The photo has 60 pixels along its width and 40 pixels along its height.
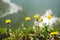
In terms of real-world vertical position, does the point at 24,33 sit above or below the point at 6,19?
below

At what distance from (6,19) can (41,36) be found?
397 mm

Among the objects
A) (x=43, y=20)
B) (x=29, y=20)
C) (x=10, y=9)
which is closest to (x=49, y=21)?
(x=43, y=20)

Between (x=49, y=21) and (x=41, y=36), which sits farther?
Answer: (x=49, y=21)

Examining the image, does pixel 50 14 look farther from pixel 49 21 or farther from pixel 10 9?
pixel 10 9

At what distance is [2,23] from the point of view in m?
2.06

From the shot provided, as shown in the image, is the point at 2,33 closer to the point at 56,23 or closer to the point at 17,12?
the point at 17,12

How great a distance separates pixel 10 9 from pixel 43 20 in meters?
0.35

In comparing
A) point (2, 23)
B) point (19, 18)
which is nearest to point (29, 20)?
point (19, 18)

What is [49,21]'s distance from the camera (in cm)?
211

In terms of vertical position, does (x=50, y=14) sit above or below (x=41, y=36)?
above

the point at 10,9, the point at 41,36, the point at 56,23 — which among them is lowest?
the point at 41,36

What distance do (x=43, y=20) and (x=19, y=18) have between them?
24 cm

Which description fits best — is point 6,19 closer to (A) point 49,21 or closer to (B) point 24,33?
(B) point 24,33

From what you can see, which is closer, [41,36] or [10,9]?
[41,36]
